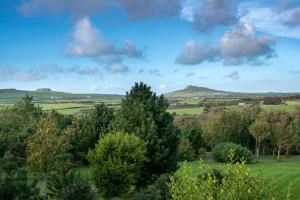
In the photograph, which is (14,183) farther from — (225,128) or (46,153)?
(225,128)

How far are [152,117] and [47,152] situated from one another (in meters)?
11.2

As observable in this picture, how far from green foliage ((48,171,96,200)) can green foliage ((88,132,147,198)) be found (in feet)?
17.8

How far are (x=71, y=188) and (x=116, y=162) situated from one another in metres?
9.09

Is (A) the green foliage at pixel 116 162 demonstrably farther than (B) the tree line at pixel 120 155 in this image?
Yes

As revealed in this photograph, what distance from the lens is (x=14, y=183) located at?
22.8 metres

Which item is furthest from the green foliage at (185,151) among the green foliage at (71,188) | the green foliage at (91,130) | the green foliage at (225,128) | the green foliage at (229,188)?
the green foliage at (229,188)

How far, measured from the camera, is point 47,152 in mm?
47000

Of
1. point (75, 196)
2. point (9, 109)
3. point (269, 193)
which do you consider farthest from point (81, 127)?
point (269, 193)

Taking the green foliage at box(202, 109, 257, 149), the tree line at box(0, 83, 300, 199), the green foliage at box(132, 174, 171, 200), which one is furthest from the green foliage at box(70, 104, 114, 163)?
the green foliage at box(202, 109, 257, 149)

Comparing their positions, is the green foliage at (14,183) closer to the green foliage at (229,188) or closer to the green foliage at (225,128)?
the green foliage at (229,188)

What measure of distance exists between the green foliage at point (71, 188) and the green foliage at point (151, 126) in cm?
1072

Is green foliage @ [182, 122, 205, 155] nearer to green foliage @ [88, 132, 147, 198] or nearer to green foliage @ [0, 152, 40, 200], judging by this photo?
green foliage @ [88, 132, 147, 198]

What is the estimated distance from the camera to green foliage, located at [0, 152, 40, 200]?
73.8 ft

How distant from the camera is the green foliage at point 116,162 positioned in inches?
1766
